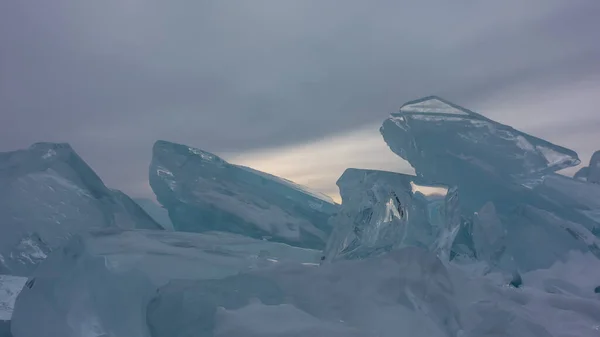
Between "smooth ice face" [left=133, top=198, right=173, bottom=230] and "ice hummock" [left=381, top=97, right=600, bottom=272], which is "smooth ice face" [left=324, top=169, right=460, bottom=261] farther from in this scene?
"smooth ice face" [left=133, top=198, right=173, bottom=230]

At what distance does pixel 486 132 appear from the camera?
3.82 meters

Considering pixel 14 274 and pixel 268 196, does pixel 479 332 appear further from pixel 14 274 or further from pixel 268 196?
pixel 14 274

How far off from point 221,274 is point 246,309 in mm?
241

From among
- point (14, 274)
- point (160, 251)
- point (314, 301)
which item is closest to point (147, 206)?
point (14, 274)

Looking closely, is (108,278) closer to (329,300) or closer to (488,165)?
(329,300)

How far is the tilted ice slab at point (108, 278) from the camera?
1.86 m

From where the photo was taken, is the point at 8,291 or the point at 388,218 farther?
the point at 8,291

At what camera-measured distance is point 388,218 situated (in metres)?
2.61

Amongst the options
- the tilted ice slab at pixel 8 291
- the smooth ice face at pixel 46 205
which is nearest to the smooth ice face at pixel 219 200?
the smooth ice face at pixel 46 205

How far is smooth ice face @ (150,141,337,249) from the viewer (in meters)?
3.45

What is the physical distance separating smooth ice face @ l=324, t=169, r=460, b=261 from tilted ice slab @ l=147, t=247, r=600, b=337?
1.24 ft

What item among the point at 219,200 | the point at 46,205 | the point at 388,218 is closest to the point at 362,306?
the point at 388,218

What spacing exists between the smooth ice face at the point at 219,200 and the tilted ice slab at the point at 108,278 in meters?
1.15

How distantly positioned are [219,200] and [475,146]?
77.8 inches
